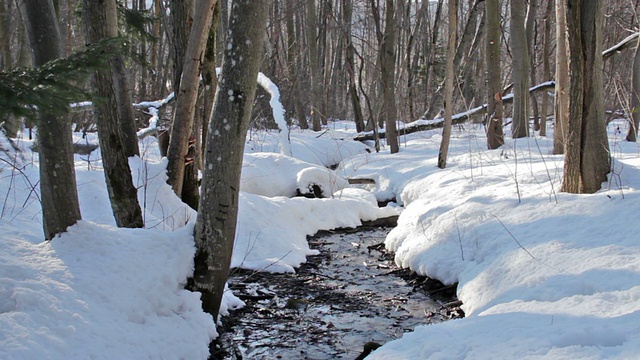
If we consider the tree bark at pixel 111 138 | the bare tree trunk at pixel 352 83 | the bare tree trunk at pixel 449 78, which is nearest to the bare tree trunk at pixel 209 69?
the tree bark at pixel 111 138

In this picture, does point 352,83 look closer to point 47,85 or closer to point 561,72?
point 561,72

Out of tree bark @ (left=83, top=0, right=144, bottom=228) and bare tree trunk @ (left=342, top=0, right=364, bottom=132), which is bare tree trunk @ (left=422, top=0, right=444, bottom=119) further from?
tree bark @ (left=83, top=0, right=144, bottom=228)

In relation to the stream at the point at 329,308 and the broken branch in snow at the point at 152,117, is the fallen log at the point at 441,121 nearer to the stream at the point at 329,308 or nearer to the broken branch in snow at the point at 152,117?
the broken branch in snow at the point at 152,117

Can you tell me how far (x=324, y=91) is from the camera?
22297mm

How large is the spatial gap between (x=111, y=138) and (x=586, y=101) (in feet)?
14.7

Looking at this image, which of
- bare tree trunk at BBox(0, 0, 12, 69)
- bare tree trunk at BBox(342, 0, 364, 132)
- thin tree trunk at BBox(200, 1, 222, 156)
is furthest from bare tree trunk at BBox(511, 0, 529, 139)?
bare tree trunk at BBox(0, 0, 12, 69)

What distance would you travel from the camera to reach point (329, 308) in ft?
16.0

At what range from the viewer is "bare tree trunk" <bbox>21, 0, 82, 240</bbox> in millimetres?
3547

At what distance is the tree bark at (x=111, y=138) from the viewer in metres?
4.59

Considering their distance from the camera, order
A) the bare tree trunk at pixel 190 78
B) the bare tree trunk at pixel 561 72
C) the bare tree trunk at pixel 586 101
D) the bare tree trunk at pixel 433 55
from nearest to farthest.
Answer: the bare tree trunk at pixel 586 101 → the bare tree trunk at pixel 190 78 → the bare tree trunk at pixel 561 72 → the bare tree trunk at pixel 433 55

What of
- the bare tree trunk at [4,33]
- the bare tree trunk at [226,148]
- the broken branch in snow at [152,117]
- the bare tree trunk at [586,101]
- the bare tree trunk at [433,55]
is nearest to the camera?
the bare tree trunk at [226,148]

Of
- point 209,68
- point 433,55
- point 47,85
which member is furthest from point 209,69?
point 433,55

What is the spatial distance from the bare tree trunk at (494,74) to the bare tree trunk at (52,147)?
8.70m

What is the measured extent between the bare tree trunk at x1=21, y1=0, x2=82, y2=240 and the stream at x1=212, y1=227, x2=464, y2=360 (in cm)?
146
